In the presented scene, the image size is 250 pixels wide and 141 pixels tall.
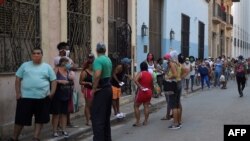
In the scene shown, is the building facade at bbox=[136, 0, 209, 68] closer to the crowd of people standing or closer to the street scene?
the street scene

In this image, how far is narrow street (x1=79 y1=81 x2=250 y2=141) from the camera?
10406 mm

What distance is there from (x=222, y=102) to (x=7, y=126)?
30.8ft

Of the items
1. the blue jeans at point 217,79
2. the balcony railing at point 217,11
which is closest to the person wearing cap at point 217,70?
the blue jeans at point 217,79

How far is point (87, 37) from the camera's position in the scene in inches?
597

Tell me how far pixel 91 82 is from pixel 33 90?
7.24 ft

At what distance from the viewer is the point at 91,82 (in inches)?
428

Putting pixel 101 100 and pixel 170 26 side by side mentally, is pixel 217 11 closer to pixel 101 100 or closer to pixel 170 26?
pixel 170 26

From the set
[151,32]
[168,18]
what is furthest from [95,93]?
[168,18]

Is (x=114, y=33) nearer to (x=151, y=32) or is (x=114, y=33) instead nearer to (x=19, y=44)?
(x=151, y=32)

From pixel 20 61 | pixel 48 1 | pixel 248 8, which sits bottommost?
pixel 20 61

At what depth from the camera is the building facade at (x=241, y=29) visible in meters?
56.8

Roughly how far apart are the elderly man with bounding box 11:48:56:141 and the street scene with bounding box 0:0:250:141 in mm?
17

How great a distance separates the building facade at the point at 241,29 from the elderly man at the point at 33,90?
46.5m

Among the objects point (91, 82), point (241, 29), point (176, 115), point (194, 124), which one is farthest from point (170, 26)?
point (241, 29)
